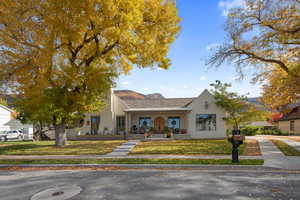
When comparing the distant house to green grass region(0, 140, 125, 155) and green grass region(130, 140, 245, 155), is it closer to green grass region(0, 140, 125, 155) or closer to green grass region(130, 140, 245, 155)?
green grass region(130, 140, 245, 155)

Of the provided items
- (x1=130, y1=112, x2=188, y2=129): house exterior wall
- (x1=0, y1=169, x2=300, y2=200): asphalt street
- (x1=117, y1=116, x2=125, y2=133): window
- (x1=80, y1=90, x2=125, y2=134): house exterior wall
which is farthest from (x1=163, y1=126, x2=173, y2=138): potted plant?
(x1=0, y1=169, x2=300, y2=200): asphalt street

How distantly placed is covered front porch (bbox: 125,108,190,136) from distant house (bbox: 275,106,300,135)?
18.5m

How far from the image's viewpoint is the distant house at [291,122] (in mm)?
31453

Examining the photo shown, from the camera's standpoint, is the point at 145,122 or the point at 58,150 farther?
the point at 145,122

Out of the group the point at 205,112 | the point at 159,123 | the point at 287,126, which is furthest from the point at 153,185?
the point at 287,126

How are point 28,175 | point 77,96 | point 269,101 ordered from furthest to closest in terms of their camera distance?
point 269,101, point 77,96, point 28,175

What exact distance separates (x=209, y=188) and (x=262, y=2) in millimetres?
14031

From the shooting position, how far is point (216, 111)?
22.2 metres

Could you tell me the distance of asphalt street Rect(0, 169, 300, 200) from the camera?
5.43 meters

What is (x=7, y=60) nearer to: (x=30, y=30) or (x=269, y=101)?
(x=30, y=30)

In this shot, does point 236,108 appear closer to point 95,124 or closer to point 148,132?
point 148,132

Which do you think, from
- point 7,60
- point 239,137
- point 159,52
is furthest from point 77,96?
point 239,137

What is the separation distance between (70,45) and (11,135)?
21704mm

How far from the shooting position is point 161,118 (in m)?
24.6
